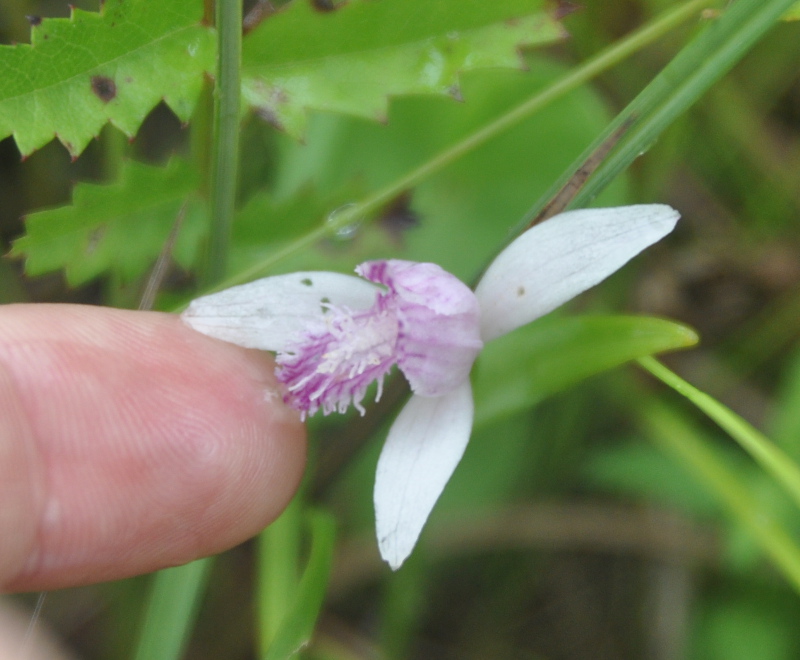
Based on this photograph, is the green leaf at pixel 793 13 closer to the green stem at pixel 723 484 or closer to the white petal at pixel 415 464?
the white petal at pixel 415 464

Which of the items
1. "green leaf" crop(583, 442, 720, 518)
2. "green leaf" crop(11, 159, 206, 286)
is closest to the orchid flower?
"green leaf" crop(11, 159, 206, 286)

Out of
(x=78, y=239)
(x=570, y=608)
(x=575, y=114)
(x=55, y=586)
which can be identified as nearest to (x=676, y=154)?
(x=575, y=114)

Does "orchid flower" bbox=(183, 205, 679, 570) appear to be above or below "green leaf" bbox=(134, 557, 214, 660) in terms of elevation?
above

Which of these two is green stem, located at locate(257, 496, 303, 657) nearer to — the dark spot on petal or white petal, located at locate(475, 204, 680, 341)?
white petal, located at locate(475, 204, 680, 341)

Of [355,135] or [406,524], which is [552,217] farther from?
[355,135]

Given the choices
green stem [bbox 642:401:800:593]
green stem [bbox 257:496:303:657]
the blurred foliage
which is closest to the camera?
green stem [bbox 642:401:800:593]

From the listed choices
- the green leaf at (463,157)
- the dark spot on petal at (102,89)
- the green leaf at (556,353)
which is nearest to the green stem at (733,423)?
the green leaf at (556,353)

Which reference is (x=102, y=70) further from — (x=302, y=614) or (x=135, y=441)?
(x=302, y=614)
